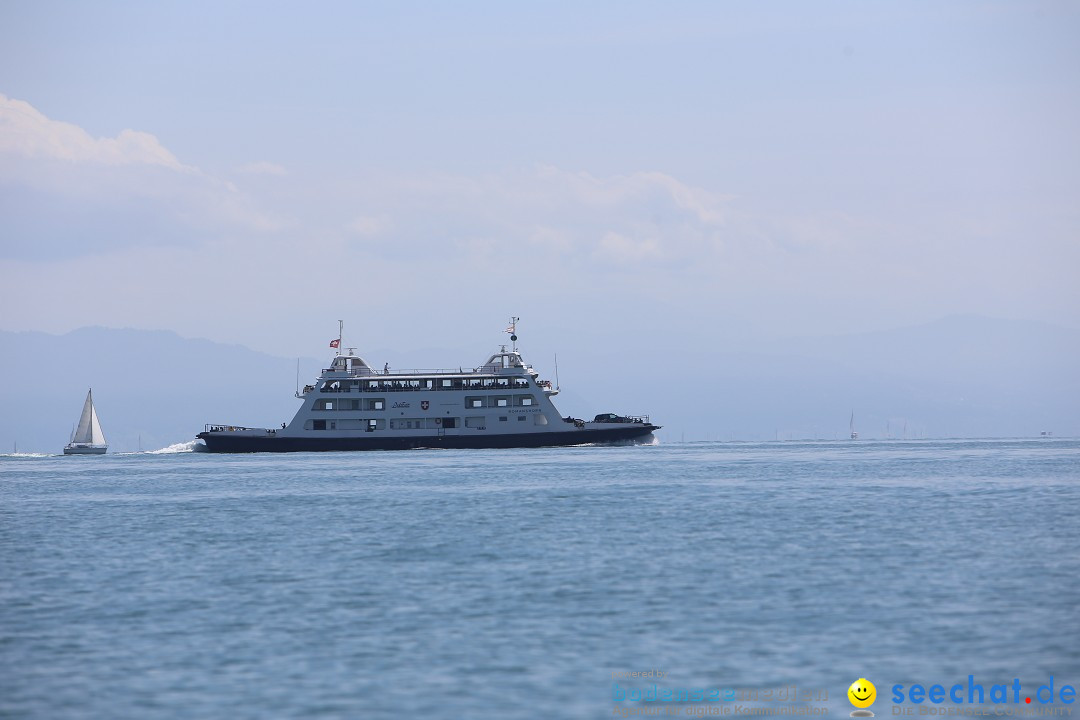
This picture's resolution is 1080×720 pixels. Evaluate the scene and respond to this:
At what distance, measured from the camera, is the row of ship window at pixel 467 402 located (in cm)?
11550

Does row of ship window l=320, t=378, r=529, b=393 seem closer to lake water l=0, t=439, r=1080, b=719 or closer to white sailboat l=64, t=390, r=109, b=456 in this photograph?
white sailboat l=64, t=390, r=109, b=456

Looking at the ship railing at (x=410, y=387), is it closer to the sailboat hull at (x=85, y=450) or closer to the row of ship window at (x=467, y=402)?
the row of ship window at (x=467, y=402)

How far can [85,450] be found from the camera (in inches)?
5605

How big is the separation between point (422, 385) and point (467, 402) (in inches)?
191

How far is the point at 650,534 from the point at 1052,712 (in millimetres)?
23435

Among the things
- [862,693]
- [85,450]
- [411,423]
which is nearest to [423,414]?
[411,423]

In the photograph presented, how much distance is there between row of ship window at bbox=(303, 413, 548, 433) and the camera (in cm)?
11562

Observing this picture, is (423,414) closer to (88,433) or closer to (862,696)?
(88,433)

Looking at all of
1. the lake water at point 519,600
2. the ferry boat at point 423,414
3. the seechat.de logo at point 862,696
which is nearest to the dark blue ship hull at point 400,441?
the ferry boat at point 423,414

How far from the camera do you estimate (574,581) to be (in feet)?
103

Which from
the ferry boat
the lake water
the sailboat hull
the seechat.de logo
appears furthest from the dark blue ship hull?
the seechat.de logo

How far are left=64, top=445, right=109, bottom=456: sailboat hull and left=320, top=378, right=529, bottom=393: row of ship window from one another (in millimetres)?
43071

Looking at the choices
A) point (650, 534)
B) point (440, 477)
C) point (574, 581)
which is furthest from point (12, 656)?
point (440, 477)

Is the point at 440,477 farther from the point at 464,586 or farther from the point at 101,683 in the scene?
the point at 101,683
